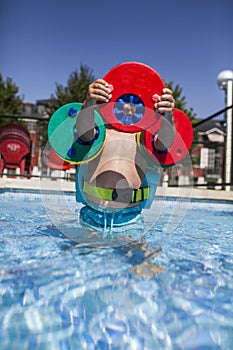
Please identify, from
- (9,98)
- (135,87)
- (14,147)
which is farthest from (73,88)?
(135,87)

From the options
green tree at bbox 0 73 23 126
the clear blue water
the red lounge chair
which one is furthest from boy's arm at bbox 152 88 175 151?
green tree at bbox 0 73 23 126

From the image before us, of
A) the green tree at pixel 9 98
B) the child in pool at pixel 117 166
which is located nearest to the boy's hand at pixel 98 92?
the child in pool at pixel 117 166

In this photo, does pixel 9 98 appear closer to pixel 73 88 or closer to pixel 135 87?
pixel 73 88

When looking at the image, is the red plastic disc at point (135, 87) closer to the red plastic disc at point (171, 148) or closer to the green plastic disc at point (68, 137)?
the red plastic disc at point (171, 148)

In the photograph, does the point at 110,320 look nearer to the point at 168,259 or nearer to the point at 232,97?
the point at 168,259

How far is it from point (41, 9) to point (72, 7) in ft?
4.65

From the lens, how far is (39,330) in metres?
1.01

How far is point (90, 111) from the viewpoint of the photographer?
2.09 meters

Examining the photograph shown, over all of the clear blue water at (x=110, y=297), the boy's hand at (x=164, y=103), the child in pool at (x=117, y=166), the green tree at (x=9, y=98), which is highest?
the green tree at (x=9, y=98)

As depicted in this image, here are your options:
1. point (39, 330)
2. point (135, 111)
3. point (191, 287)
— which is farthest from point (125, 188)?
point (39, 330)

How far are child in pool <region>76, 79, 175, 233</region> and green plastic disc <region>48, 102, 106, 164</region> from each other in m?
0.05

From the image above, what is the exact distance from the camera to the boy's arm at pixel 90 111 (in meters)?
2.09

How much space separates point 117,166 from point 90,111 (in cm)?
44

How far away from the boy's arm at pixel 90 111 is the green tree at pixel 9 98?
67.5ft
